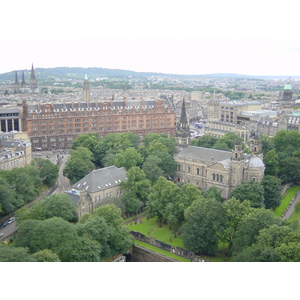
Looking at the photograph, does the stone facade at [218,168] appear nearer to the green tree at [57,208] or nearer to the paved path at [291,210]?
the paved path at [291,210]

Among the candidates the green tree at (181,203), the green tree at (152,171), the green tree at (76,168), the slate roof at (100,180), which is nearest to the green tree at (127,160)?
the green tree at (152,171)

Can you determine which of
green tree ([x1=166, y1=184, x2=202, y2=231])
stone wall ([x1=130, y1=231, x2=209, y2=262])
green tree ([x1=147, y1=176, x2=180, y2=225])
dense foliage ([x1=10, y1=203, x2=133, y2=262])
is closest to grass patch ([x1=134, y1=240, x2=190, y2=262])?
stone wall ([x1=130, y1=231, x2=209, y2=262])

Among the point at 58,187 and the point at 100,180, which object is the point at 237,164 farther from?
the point at 58,187

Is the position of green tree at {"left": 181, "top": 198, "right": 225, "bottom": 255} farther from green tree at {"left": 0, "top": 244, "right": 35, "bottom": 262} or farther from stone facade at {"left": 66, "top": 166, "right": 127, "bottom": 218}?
green tree at {"left": 0, "top": 244, "right": 35, "bottom": 262}

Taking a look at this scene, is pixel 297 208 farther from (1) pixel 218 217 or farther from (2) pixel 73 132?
(2) pixel 73 132

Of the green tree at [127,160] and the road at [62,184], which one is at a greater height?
the green tree at [127,160]

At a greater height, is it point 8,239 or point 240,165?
point 240,165

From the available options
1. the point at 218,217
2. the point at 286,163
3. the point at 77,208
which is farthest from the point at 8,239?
the point at 286,163
